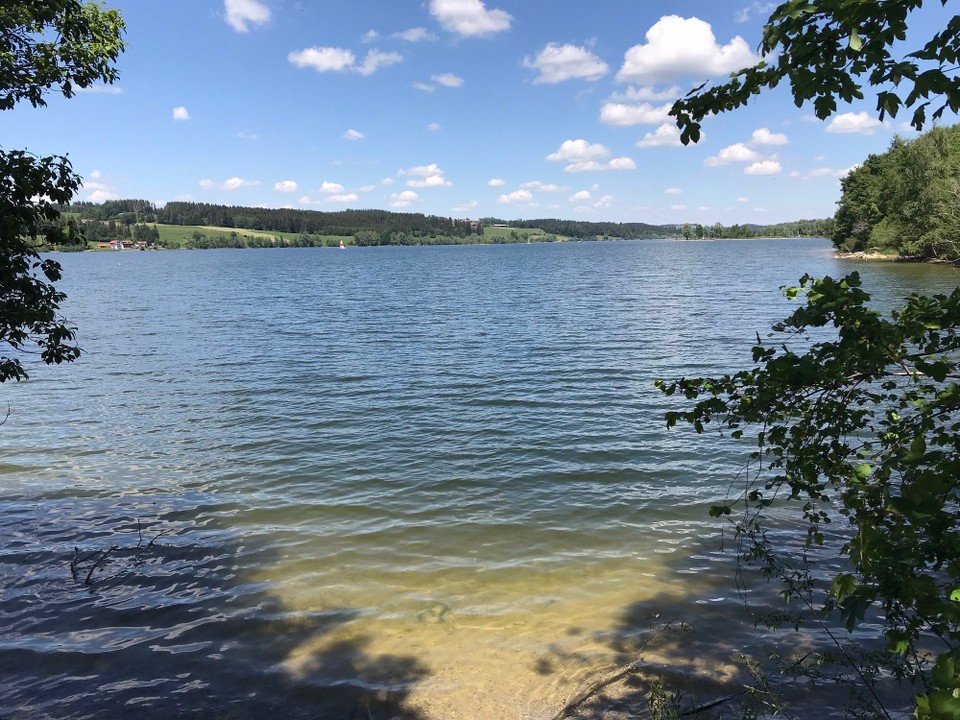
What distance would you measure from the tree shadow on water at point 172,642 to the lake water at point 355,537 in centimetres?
4

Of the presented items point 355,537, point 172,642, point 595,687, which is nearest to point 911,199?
point 355,537

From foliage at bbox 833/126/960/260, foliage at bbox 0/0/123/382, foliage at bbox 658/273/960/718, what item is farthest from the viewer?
foliage at bbox 833/126/960/260

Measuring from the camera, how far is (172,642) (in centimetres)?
815

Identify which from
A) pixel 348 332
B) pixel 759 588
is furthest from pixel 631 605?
pixel 348 332

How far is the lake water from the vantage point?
7441 mm

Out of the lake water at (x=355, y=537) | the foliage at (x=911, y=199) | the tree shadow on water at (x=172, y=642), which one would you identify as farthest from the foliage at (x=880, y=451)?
the foliage at (x=911, y=199)

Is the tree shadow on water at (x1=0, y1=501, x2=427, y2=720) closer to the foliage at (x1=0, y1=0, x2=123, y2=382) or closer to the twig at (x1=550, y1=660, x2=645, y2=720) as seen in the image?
the twig at (x1=550, y1=660, x2=645, y2=720)

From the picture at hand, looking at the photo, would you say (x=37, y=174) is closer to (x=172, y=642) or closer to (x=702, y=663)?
(x=172, y=642)

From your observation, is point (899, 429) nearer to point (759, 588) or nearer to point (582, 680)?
point (582, 680)

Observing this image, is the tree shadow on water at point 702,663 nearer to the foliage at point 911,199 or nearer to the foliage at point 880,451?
the foliage at point 880,451

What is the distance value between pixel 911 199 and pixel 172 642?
94.9m

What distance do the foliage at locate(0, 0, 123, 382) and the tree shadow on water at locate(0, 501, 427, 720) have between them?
374cm

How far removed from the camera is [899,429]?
14.6 ft

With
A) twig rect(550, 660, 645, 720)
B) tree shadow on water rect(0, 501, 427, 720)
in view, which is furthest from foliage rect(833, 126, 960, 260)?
tree shadow on water rect(0, 501, 427, 720)
